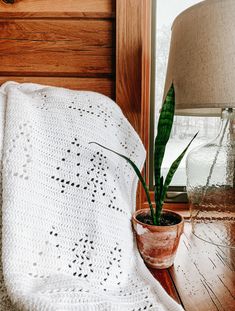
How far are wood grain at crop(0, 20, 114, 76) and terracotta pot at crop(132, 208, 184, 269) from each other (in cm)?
60

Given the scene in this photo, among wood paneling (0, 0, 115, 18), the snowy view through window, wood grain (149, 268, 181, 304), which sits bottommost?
wood grain (149, 268, 181, 304)

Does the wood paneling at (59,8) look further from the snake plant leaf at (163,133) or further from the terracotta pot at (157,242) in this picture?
the terracotta pot at (157,242)

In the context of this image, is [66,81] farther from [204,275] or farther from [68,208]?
[204,275]

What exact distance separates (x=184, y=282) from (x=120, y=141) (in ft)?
1.36

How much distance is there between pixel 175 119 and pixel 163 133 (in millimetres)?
460

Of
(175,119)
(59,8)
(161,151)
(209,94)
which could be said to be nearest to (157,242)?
(161,151)

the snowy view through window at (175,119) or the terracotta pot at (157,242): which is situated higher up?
the snowy view through window at (175,119)

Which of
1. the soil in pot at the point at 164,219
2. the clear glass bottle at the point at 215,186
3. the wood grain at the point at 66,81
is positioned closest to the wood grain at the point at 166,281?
the soil in pot at the point at 164,219

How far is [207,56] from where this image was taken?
2.42 feet

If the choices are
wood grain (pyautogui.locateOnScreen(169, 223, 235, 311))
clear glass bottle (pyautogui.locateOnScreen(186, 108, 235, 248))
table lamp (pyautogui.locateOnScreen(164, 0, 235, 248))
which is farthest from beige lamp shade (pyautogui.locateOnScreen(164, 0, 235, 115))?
wood grain (pyautogui.locateOnScreen(169, 223, 235, 311))

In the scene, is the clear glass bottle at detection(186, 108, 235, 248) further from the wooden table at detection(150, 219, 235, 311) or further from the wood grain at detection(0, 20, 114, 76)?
the wood grain at detection(0, 20, 114, 76)

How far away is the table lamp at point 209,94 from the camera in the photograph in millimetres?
720

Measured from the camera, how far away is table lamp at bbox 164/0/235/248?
72 centimetres

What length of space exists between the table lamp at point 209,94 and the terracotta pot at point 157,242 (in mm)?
218
